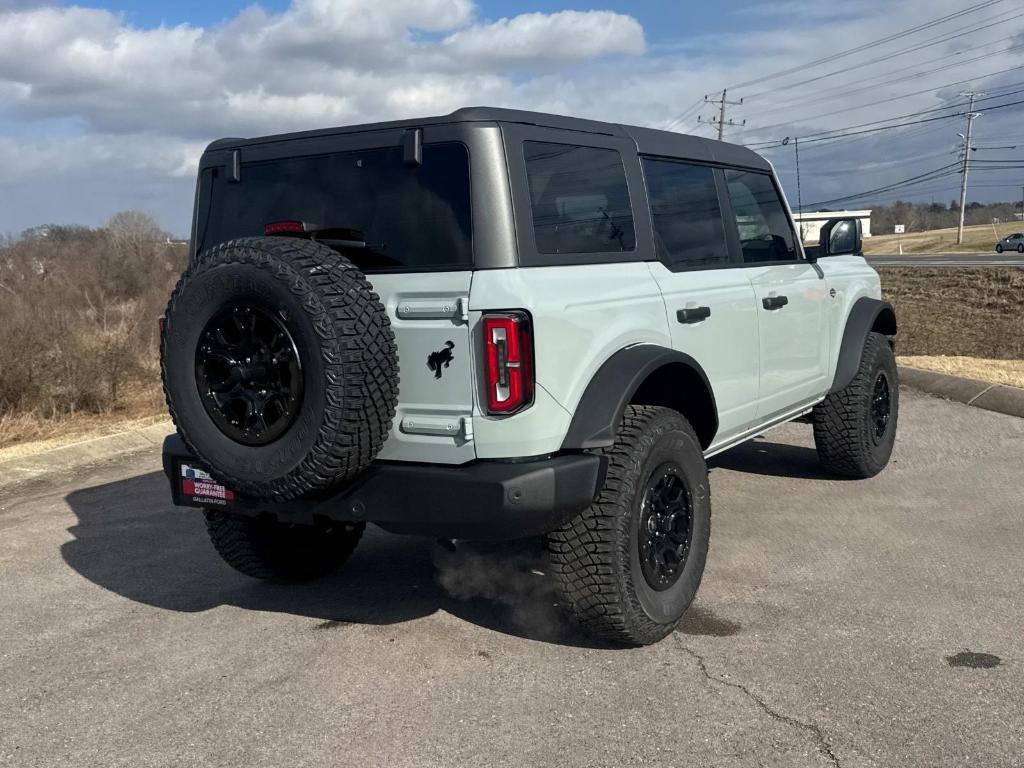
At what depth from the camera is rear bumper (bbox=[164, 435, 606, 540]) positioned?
11.2 feet

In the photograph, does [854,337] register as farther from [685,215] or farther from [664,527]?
[664,527]

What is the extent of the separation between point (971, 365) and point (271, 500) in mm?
8675

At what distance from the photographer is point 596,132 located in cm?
417

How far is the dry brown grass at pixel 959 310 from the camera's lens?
750 inches

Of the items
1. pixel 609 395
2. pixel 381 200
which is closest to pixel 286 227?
pixel 381 200

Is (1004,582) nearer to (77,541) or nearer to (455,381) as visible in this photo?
(455,381)

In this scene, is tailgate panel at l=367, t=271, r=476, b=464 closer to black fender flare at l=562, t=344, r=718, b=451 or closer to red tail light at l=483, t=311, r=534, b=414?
red tail light at l=483, t=311, r=534, b=414

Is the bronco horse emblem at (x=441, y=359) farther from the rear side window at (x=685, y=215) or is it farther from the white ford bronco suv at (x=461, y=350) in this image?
the rear side window at (x=685, y=215)

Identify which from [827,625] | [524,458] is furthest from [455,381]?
[827,625]

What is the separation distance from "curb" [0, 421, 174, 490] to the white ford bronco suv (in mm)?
4137

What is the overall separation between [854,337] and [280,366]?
400cm

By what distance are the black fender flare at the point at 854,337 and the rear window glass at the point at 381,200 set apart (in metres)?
3.32

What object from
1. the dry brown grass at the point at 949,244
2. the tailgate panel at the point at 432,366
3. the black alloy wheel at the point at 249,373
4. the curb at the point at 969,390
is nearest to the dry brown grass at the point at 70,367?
the black alloy wheel at the point at 249,373

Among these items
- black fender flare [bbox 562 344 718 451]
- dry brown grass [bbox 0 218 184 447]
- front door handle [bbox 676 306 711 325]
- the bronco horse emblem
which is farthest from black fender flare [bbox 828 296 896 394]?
dry brown grass [bbox 0 218 184 447]
